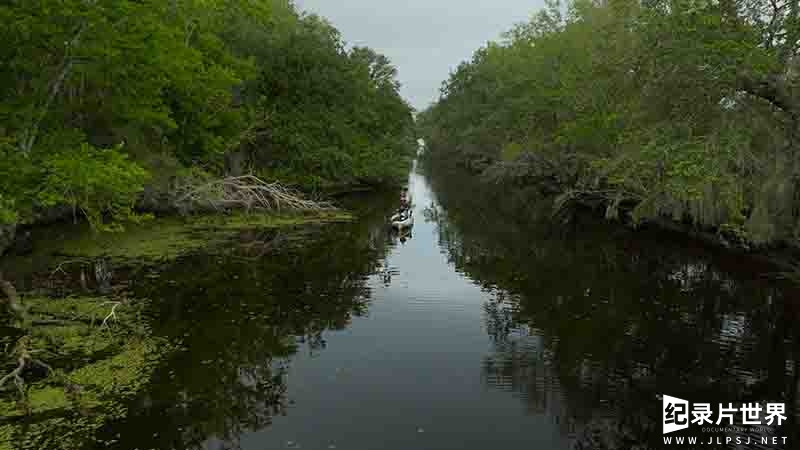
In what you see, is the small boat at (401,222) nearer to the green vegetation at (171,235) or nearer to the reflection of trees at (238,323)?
the green vegetation at (171,235)

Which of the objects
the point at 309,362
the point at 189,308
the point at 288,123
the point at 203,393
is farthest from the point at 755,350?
the point at 288,123

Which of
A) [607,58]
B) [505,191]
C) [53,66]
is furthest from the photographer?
[505,191]

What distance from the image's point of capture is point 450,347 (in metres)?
16.0

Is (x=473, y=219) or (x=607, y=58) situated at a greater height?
(x=607, y=58)

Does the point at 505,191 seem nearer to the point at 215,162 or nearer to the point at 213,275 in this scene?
the point at 215,162

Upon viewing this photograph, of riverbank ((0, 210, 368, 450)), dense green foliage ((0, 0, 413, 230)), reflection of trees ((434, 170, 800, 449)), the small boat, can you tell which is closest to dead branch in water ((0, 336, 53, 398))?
Answer: riverbank ((0, 210, 368, 450))

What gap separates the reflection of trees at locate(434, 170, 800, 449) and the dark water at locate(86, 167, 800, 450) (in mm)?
67

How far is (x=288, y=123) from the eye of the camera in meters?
37.6

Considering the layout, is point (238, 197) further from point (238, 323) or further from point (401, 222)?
point (238, 323)

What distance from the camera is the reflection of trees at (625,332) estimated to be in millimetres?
12750

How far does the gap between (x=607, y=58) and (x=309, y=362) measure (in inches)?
691

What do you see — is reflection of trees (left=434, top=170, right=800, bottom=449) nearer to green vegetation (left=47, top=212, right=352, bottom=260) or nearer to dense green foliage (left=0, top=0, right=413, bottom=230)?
green vegetation (left=47, top=212, right=352, bottom=260)

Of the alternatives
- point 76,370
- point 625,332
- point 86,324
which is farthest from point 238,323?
point 625,332

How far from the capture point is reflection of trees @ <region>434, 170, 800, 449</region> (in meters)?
12.8
